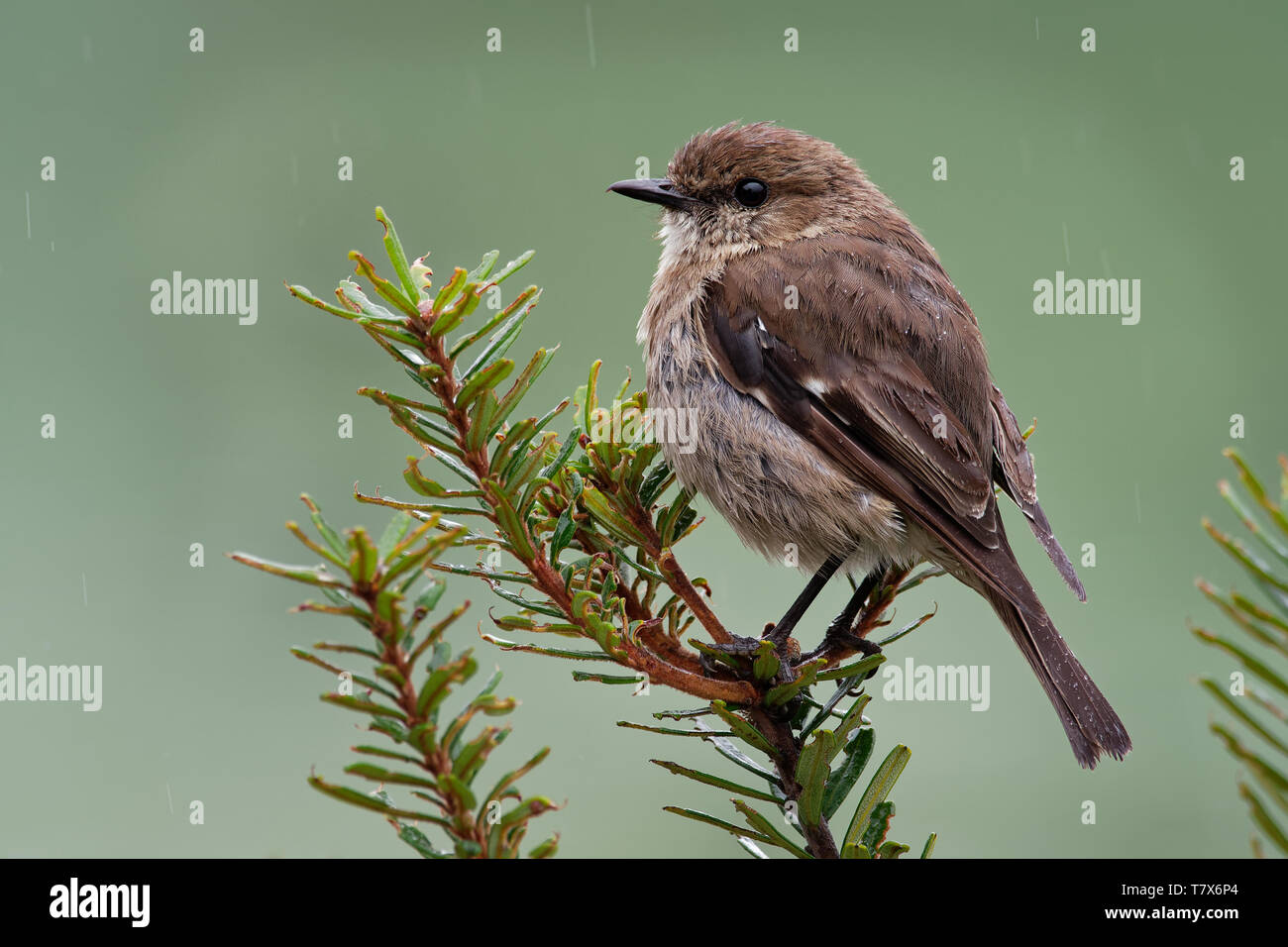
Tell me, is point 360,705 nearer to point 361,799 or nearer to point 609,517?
point 361,799

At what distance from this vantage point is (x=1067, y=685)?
6.82 ft

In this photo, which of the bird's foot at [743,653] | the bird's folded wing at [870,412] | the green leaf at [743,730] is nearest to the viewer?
the green leaf at [743,730]

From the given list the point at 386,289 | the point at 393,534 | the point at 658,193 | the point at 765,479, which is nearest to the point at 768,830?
the point at 393,534

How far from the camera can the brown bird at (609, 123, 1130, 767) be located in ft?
8.00

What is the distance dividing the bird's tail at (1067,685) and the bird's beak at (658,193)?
1.42 m

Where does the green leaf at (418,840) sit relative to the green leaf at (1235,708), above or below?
below

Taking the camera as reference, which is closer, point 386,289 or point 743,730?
point 386,289

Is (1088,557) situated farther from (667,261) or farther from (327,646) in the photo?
(327,646)

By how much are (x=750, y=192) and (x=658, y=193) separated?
0.26 m

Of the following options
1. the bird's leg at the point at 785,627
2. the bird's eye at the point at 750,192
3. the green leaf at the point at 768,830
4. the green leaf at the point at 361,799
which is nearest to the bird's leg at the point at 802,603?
the bird's leg at the point at 785,627

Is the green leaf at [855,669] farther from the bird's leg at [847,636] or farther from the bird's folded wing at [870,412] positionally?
the bird's folded wing at [870,412]

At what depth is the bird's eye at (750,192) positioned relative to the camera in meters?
3.16

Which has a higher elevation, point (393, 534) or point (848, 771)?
point (393, 534)
